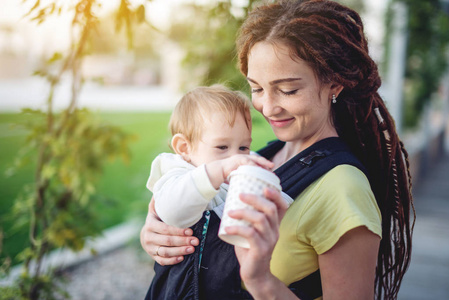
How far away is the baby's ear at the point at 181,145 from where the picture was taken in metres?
1.65

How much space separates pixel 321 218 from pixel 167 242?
1.83 ft

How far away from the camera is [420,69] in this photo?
25.7 ft

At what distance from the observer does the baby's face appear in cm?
157

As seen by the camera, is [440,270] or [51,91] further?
[440,270]

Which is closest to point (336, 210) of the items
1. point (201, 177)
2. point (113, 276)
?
point (201, 177)

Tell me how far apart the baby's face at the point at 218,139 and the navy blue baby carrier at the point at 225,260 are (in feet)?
0.66

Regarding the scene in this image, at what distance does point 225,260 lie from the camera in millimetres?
1441

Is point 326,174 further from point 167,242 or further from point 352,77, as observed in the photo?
point 167,242

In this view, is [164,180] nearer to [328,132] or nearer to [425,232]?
[328,132]

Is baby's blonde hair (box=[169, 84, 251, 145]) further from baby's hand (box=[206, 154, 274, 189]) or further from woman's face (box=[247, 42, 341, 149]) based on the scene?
baby's hand (box=[206, 154, 274, 189])

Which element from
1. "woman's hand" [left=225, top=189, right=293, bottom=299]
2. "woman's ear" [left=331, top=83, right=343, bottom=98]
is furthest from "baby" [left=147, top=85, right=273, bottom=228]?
"woman's ear" [left=331, top=83, right=343, bottom=98]

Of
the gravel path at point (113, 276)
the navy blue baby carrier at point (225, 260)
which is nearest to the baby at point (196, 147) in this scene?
the navy blue baby carrier at point (225, 260)

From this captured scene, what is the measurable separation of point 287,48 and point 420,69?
23.9ft

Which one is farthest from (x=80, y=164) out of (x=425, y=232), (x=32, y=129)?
(x=425, y=232)
